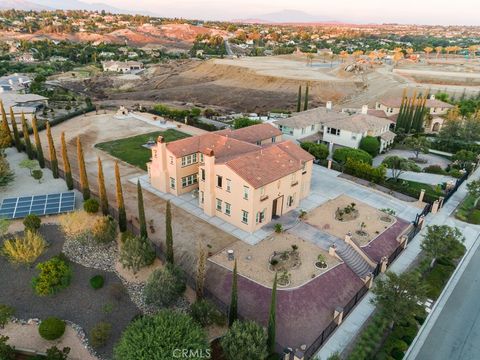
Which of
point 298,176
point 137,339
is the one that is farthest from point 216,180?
point 137,339

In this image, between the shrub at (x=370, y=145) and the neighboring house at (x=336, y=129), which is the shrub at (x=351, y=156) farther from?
the neighboring house at (x=336, y=129)

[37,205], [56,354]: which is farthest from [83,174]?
[56,354]

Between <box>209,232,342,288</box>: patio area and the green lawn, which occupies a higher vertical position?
<box>209,232,342,288</box>: patio area

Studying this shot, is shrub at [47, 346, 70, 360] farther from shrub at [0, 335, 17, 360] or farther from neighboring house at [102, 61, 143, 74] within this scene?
neighboring house at [102, 61, 143, 74]

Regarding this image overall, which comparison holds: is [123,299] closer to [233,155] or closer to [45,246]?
[45,246]

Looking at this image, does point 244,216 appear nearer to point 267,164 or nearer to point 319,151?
point 267,164

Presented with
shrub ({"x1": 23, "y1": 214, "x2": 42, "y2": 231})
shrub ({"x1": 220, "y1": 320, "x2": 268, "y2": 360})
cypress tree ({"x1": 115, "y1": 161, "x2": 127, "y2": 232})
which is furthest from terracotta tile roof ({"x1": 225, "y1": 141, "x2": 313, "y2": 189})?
shrub ({"x1": 23, "y1": 214, "x2": 42, "y2": 231})

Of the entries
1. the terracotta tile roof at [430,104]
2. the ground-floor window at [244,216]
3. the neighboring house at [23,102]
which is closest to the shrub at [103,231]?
the ground-floor window at [244,216]
